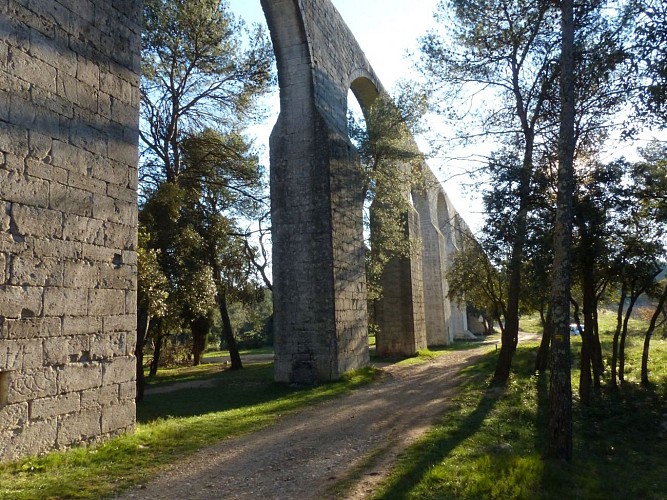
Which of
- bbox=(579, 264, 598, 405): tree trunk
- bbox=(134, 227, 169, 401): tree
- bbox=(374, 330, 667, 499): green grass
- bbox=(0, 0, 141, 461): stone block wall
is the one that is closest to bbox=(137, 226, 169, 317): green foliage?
bbox=(134, 227, 169, 401): tree

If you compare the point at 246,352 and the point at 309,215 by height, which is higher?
the point at 309,215

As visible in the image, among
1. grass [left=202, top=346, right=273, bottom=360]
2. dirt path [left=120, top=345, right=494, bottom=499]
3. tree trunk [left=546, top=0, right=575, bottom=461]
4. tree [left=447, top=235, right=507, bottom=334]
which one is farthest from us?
grass [left=202, top=346, right=273, bottom=360]

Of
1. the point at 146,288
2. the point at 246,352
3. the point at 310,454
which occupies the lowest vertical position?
the point at 246,352

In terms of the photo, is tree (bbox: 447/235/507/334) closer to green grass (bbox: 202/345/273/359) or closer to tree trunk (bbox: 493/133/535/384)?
tree trunk (bbox: 493/133/535/384)

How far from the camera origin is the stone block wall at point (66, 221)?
192 inches

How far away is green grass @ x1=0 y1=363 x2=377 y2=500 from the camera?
4332 millimetres

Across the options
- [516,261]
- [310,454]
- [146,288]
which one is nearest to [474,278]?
[516,261]

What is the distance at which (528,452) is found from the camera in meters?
6.06

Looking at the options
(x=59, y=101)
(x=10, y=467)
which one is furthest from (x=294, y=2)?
(x=10, y=467)

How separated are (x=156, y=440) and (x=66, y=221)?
8.75ft

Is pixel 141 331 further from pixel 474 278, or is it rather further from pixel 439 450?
pixel 474 278

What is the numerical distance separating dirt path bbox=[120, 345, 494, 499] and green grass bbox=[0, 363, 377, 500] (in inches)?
11.5

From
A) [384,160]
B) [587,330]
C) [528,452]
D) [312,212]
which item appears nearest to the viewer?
[528,452]

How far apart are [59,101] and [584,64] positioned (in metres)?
7.59
